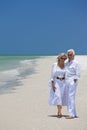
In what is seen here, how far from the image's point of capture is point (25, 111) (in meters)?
12.9

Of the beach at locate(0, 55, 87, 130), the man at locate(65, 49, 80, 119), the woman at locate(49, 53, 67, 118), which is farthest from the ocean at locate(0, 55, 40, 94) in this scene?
the man at locate(65, 49, 80, 119)

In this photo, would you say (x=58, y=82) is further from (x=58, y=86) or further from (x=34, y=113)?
(x=34, y=113)

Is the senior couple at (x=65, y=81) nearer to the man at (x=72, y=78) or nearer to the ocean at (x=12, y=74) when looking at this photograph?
the man at (x=72, y=78)

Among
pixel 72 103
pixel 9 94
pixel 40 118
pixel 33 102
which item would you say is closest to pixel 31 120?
pixel 40 118

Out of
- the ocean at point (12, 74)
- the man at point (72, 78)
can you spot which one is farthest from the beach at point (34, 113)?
the ocean at point (12, 74)

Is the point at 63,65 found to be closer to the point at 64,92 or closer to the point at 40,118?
the point at 64,92

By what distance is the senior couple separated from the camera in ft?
38.7

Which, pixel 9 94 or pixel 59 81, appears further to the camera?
pixel 9 94

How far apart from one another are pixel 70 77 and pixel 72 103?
2.04 ft

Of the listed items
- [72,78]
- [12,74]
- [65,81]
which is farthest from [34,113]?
[12,74]

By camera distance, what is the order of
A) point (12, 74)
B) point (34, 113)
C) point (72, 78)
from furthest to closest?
point (12, 74) < point (34, 113) < point (72, 78)

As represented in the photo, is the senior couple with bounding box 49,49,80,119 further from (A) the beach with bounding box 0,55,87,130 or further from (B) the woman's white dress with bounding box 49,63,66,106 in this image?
(A) the beach with bounding box 0,55,87,130

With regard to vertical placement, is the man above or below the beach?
above

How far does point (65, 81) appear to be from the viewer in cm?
1191
